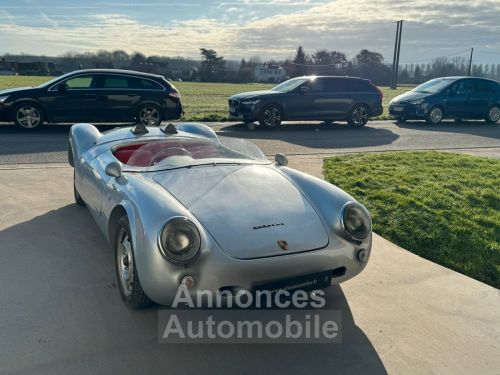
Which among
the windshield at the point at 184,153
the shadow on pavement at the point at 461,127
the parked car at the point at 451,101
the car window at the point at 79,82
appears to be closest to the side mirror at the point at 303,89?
the shadow on pavement at the point at 461,127

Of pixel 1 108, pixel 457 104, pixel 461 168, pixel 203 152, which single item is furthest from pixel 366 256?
pixel 457 104

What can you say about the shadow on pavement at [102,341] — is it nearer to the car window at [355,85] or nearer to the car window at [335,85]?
the car window at [335,85]

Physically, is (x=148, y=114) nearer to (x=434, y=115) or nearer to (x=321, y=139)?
(x=321, y=139)

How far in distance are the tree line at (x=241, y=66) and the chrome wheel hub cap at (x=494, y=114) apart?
50.4m

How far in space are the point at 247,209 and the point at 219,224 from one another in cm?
26

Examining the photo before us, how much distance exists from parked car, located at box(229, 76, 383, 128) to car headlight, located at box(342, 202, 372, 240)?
31.9ft

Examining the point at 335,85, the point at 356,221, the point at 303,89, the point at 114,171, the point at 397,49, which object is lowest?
the point at 356,221

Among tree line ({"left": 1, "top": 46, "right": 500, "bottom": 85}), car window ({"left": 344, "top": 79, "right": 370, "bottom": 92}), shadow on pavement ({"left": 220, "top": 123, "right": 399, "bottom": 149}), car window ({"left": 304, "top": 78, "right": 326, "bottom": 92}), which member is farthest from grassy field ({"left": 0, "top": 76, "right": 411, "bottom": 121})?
tree line ({"left": 1, "top": 46, "right": 500, "bottom": 85})

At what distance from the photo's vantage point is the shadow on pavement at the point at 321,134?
434 inches

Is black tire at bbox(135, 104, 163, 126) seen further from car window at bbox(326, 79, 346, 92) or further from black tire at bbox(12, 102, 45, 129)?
car window at bbox(326, 79, 346, 92)

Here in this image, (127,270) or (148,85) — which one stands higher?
(148,85)

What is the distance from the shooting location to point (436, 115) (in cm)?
1539

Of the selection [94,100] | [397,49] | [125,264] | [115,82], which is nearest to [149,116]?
[115,82]

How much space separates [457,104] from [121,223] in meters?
15.0
